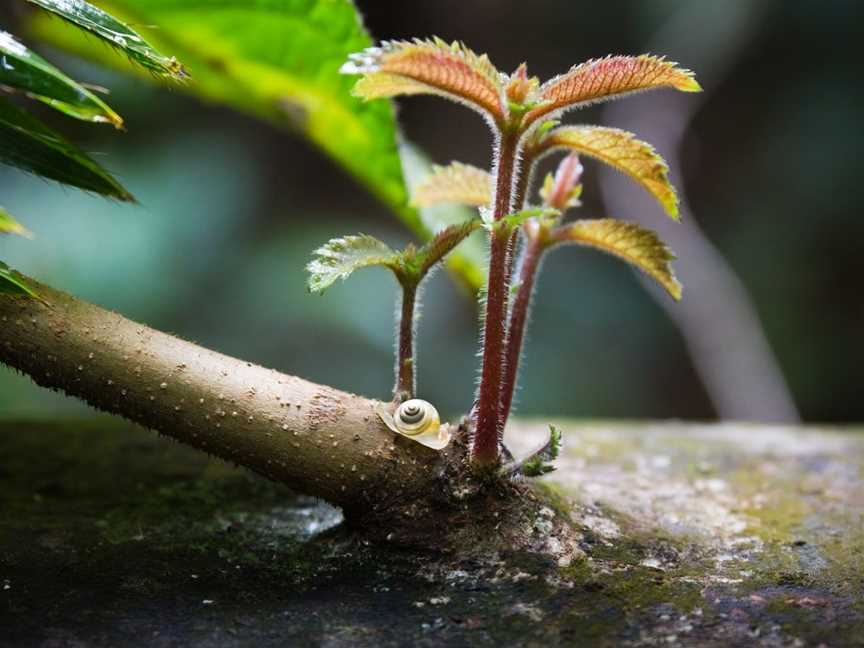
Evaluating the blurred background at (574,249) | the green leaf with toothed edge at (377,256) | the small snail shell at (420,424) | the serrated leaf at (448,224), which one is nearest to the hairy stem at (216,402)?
the small snail shell at (420,424)

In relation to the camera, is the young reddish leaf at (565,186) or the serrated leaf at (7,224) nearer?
the serrated leaf at (7,224)

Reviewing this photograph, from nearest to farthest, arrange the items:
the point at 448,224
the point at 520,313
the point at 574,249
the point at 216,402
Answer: the point at 216,402 < the point at 520,313 < the point at 448,224 < the point at 574,249

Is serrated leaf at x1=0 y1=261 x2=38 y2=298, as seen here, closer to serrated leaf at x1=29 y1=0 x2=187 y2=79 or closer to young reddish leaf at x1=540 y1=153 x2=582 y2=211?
serrated leaf at x1=29 y1=0 x2=187 y2=79

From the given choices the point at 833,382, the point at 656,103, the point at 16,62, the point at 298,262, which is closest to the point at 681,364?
the point at 833,382

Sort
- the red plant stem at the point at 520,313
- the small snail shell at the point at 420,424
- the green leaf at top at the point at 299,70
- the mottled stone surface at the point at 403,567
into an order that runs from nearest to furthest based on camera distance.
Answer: the mottled stone surface at the point at 403,567, the small snail shell at the point at 420,424, the red plant stem at the point at 520,313, the green leaf at top at the point at 299,70

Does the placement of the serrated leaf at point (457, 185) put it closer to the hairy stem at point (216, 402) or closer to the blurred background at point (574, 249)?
the hairy stem at point (216, 402)

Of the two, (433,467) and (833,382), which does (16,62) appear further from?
(833,382)

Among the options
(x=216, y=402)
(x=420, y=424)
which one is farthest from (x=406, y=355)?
(x=216, y=402)

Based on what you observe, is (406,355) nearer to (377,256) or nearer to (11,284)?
(377,256)
